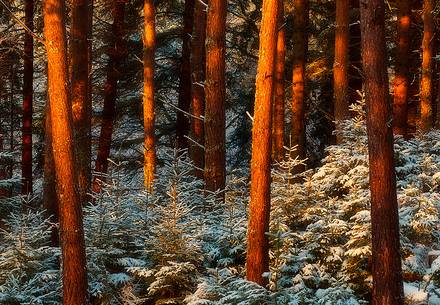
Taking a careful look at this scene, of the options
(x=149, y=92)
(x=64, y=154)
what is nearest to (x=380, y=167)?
(x=64, y=154)

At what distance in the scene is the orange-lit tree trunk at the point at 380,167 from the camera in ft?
21.2

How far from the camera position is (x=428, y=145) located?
12.9m

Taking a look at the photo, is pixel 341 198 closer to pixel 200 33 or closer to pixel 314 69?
pixel 200 33

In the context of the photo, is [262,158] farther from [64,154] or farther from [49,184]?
[49,184]

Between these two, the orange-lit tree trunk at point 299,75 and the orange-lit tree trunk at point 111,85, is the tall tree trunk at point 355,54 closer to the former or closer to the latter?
the orange-lit tree trunk at point 299,75

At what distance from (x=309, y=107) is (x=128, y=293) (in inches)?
600

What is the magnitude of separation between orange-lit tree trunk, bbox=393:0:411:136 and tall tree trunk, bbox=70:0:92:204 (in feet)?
30.4

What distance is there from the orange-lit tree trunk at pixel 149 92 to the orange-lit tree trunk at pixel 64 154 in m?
6.85

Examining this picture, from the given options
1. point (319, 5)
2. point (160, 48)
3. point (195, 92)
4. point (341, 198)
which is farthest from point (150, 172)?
point (319, 5)

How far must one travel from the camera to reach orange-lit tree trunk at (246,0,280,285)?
7.48m

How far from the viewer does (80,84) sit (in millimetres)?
11148

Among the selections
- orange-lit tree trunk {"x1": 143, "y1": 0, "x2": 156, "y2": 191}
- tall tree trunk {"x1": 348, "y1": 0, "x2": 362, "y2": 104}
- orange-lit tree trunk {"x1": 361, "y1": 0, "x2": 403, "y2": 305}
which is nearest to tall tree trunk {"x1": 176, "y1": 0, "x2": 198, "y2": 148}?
orange-lit tree trunk {"x1": 143, "y1": 0, "x2": 156, "y2": 191}

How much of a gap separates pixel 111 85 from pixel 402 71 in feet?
33.0

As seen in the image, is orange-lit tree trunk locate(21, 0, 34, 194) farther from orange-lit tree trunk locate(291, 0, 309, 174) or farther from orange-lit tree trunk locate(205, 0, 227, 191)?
orange-lit tree trunk locate(205, 0, 227, 191)
